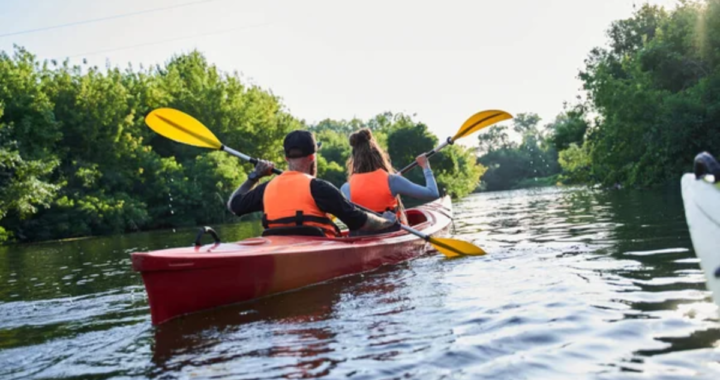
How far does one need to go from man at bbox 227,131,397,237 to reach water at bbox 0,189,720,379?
605mm

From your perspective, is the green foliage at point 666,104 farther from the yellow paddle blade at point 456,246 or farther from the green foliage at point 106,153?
the green foliage at point 106,153

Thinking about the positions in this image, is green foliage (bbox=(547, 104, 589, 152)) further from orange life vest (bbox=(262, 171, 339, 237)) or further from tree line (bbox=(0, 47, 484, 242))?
orange life vest (bbox=(262, 171, 339, 237))

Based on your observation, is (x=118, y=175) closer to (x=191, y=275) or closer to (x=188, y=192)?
(x=188, y=192)

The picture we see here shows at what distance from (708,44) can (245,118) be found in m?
25.6

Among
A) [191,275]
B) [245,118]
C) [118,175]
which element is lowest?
[191,275]

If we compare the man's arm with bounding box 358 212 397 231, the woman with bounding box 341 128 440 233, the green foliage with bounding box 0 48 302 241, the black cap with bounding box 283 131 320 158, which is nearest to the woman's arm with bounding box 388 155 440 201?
the woman with bounding box 341 128 440 233

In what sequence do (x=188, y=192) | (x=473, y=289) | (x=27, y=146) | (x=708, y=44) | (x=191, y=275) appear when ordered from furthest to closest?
1. (x=188, y=192)
2. (x=27, y=146)
3. (x=708, y=44)
4. (x=473, y=289)
5. (x=191, y=275)

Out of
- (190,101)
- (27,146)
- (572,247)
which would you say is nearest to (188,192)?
(27,146)

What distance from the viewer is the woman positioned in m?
7.09

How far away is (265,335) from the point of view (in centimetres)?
391

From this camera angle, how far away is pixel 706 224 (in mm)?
2682

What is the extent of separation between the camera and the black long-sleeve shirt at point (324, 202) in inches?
216

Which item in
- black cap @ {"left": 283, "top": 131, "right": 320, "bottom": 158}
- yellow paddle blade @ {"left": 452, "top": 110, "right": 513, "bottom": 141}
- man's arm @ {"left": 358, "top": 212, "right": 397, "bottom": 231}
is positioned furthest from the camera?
yellow paddle blade @ {"left": 452, "top": 110, "right": 513, "bottom": 141}

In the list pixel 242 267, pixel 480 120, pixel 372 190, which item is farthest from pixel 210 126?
pixel 242 267
